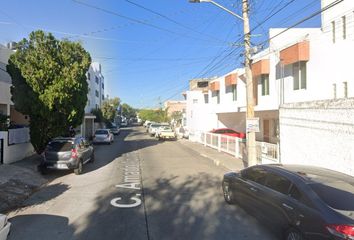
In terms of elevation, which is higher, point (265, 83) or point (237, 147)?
point (265, 83)

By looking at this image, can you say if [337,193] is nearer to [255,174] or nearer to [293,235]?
[293,235]

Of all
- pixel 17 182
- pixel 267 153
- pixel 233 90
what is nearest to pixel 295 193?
pixel 17 182

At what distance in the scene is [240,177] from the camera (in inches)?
370

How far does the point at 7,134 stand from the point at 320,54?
15809 millimetres

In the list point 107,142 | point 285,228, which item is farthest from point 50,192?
point 107,142

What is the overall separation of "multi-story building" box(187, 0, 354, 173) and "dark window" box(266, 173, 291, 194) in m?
3.91

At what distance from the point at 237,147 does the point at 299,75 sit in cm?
547

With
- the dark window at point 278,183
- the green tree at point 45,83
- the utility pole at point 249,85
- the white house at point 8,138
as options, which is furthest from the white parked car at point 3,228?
the green tree at point 45,83

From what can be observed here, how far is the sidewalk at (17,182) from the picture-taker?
413 inches

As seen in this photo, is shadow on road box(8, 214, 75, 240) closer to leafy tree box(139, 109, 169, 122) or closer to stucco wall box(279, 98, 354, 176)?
stucco wall box(279, 98, 354, 176)

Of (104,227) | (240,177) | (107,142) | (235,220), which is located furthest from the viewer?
(107,142)

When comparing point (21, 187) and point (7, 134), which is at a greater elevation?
point (7, 134)

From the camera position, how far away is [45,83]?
18359 millimetres

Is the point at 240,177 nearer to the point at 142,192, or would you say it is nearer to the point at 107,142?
the point at 142,192
